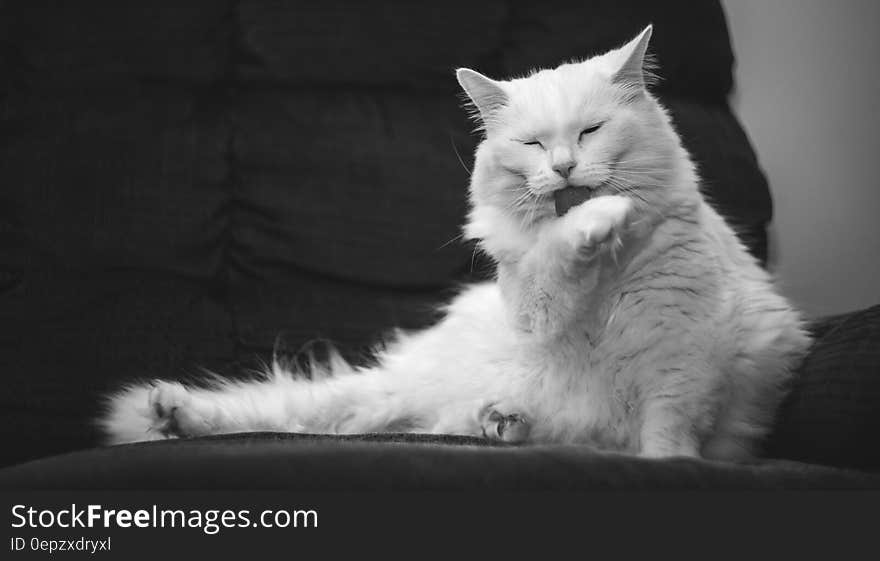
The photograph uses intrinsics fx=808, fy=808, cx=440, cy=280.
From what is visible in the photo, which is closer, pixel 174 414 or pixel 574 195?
pixel 574 195

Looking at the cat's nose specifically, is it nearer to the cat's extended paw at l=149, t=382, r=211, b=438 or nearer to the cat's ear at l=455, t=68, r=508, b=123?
the cat's ear at l=455, t=68, r=508, b=123

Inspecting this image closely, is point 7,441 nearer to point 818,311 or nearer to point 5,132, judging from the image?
point 5,132

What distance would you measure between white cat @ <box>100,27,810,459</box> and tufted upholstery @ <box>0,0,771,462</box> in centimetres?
49

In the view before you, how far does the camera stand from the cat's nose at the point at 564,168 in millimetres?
1107

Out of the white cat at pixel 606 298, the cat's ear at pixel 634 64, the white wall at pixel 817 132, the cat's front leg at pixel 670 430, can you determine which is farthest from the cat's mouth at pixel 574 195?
the white wall at pixel 817 132

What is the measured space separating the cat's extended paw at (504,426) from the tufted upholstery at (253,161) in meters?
0.61

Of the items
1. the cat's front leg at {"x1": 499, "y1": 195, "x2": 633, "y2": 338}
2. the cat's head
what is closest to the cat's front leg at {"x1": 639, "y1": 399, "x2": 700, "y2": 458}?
the cat's front leg at {"x1": 499, "y1": 195, "x2": 633, "y2": 338}

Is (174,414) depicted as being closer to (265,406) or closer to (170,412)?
(170,412)

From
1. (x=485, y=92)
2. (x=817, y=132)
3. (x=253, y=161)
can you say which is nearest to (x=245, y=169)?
(x=253, y=161)

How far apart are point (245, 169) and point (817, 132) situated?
1.50 m

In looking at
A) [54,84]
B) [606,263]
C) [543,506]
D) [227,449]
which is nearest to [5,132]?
[54,84]

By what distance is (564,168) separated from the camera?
1110mm

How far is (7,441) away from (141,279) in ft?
1.40

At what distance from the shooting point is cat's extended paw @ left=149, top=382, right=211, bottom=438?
1279 mm
